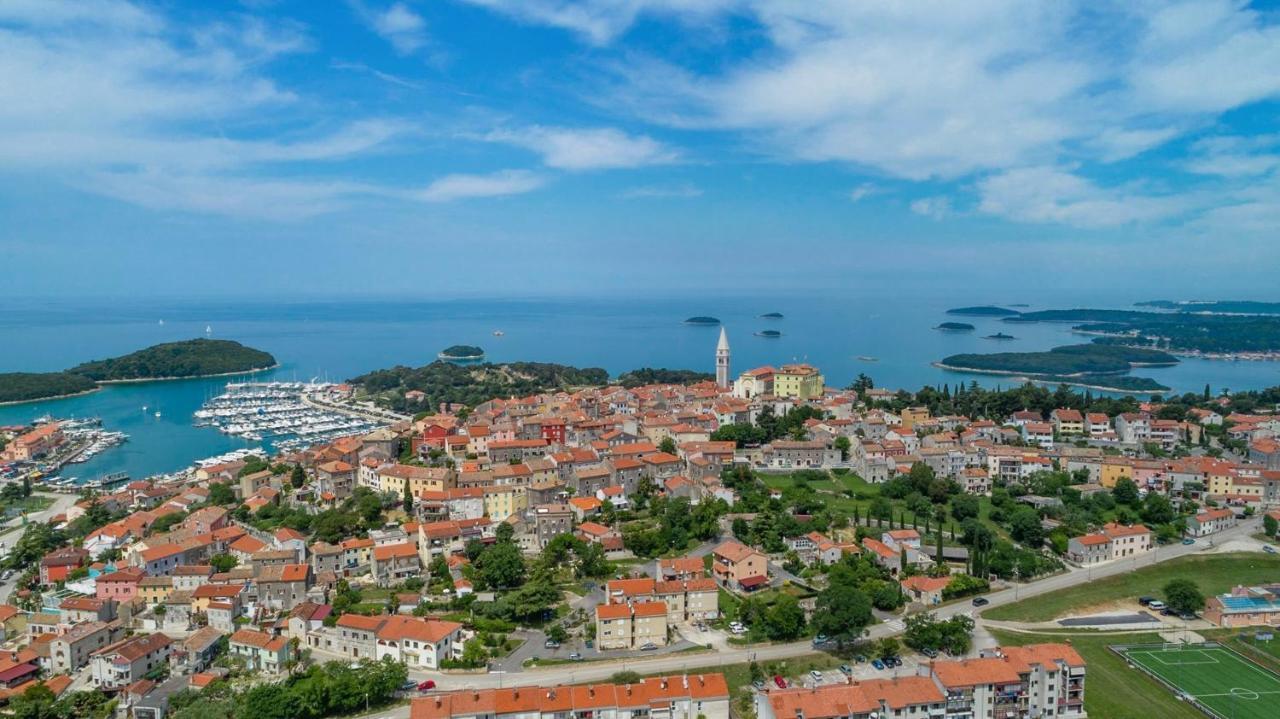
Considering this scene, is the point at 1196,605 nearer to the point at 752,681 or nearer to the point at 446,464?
the point at 752,681

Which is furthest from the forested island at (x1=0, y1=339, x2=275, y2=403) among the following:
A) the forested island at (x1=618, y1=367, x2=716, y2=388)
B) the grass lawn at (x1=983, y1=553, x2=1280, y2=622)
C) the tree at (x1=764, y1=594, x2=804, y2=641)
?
the grass lawn at (x1=983, y1=553, x2=1280, y2=622)

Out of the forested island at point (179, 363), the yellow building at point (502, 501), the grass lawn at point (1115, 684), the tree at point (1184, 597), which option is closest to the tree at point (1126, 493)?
the tree at point (1184, 597)

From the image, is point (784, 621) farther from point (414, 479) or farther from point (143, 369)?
point (143, 369)

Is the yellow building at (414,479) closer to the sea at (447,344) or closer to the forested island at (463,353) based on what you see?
the sea at (447,344)

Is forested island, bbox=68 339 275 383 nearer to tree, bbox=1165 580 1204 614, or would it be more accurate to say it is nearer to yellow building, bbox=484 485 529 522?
yellow building, bbox=484 485 529 522

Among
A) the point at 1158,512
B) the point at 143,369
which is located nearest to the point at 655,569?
the point at 1158,512

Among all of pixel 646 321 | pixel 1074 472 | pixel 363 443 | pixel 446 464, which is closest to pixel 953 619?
pixel 1074 472
